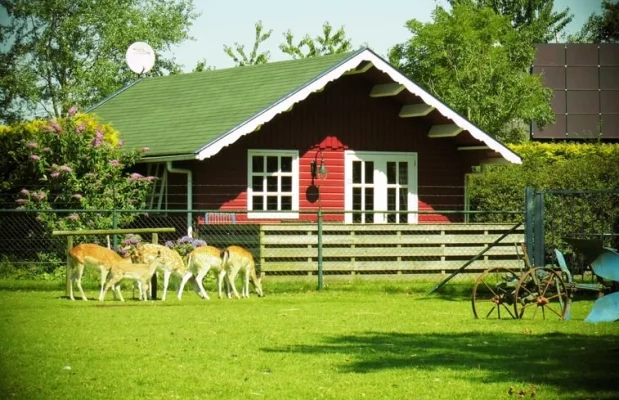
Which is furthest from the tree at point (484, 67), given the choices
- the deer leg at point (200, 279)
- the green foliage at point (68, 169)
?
the deer leg at point (200, 279)

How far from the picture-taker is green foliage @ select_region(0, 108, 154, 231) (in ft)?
77.0

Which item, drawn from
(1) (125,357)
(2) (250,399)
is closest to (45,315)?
(1) (125,357)

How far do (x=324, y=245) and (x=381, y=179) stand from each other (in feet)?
17.6

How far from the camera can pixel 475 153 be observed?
28734 mm

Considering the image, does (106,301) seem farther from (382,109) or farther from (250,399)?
(382,109)

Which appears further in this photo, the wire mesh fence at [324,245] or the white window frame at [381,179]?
the white window frame at [381,179]

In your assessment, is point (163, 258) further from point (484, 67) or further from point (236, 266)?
point (484, 67)

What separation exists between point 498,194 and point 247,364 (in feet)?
64.9

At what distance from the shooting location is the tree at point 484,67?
37344mm

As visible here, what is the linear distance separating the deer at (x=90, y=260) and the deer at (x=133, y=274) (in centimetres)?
13

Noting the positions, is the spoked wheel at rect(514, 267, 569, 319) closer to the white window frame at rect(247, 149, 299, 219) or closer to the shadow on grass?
the shadow on grass

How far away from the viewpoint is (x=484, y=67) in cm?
3791

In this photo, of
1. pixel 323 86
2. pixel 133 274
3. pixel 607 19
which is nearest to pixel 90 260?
pixel 133 274

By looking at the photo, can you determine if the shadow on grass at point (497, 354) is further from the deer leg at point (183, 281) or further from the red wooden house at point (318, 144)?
the red wooden house at point (318, 144)
